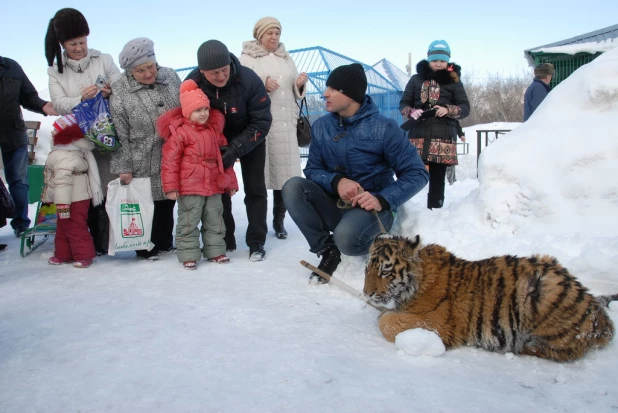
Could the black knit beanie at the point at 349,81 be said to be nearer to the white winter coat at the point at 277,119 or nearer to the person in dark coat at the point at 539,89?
the white winter coat at the point at 277,119

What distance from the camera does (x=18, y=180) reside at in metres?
5.61

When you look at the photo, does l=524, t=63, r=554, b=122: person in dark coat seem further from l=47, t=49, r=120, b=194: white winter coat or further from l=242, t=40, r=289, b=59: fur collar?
l=47, t=49, r=120, b=194: white winter coat

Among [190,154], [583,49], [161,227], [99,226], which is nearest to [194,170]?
[190,154]

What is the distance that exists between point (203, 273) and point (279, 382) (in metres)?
2.06

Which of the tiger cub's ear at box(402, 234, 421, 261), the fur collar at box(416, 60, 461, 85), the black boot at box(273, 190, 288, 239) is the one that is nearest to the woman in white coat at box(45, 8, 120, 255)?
the black boot at box(273, 190, 288, 239)

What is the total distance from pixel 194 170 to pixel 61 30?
5.85 feet

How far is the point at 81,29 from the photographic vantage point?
4309 millimetres

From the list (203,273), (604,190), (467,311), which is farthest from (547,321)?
(203,273)

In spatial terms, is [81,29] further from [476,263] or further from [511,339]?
[511,339]

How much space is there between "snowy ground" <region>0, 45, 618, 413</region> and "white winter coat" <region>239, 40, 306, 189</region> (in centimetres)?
81

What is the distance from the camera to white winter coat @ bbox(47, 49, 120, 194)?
4.39 m

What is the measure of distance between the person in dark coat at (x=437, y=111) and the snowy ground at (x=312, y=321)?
3.09 feet

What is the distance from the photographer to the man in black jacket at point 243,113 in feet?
13.0

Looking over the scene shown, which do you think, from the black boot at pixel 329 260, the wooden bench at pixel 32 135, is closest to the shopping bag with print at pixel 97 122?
the black boot at pixel 329 260
